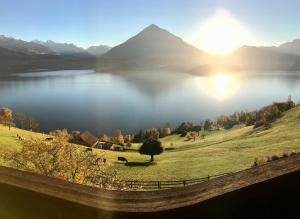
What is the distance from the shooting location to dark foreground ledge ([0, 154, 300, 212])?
2020 millimetres

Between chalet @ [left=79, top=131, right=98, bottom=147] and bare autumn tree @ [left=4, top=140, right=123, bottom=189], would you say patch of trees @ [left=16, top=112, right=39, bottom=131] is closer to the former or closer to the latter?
chalet @ [left=79, top=131, right=98, bottom=147]

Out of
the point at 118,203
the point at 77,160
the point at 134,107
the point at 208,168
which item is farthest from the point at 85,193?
the point at 134,107

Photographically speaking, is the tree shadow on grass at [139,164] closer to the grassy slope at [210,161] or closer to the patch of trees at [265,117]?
the grassy slope at [210,161]

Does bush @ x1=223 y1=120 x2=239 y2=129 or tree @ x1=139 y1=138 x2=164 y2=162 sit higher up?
tree @ x1=139 y1=138 x2=164 y2=162

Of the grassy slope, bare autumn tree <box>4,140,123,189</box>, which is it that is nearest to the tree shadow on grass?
the grassy slope

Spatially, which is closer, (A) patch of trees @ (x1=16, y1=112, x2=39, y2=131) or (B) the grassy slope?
(B) the grassy slope

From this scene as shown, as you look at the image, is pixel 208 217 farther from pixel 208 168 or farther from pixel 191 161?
pixel 191 161

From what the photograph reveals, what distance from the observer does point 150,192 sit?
7.03 ft

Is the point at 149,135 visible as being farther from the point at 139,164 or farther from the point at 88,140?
the point at 139,164

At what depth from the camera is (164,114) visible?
173000 mm

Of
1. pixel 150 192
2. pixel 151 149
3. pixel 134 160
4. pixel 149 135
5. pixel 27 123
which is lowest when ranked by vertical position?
pixel 149 135

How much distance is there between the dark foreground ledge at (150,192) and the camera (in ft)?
6.63

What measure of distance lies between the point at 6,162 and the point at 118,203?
35535 millimetres

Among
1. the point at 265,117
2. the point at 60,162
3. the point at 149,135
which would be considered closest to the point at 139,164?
the point at 60,162
